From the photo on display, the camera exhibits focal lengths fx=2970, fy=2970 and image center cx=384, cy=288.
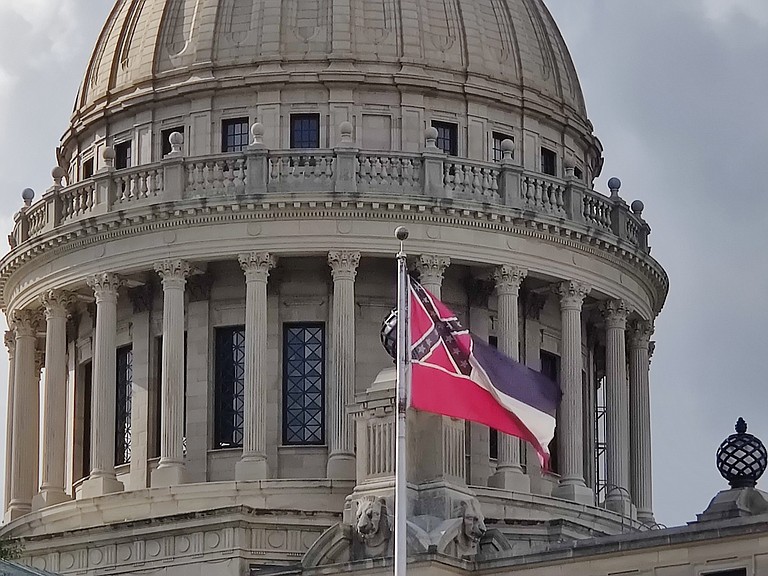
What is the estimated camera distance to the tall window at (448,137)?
8069 centimetres

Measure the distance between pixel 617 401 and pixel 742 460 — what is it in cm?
2050

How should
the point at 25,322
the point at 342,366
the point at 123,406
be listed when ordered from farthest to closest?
the point at 25,322 → the point at 123,406 → the point at 342,366

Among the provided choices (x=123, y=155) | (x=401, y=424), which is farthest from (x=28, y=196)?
(x=401, y=424)

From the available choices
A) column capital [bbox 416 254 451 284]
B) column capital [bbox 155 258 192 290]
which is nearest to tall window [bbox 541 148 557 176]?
column capital [bbox 416 254 451 284]

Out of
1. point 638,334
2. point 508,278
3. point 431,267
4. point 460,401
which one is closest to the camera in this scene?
point 460,401

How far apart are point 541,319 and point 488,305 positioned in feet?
6.23

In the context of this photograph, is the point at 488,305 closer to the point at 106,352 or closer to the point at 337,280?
the point at 337,280

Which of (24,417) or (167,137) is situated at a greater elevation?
(167,137)

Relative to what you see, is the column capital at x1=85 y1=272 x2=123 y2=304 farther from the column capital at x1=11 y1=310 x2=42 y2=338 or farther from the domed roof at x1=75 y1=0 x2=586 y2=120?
the domed roof at x1=75 y1=0 x2=586 y2=120

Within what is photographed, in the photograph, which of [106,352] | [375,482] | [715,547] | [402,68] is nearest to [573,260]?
[402,68]

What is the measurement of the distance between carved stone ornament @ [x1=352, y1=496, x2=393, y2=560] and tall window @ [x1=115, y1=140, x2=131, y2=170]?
72.9 ft

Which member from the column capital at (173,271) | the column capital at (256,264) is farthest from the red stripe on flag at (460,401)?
the column capital at (173,271)

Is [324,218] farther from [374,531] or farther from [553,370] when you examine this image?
[374,531]

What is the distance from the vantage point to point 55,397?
8044 cm
